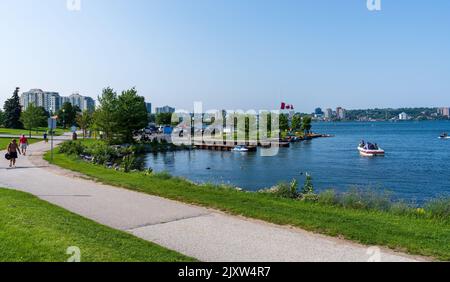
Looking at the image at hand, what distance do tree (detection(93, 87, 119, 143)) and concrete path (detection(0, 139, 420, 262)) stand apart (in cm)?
4886

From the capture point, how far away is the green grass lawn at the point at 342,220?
796cm

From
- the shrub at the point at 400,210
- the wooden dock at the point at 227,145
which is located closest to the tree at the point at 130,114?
the wooden dock at the point at 227,145

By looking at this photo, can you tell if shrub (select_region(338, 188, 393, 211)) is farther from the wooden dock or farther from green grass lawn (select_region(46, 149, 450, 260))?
the wooden dock

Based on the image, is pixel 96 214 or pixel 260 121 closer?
pixel 96 214

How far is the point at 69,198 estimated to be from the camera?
1256 cm

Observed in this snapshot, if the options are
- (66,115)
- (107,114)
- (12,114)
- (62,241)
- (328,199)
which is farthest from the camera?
(66,115)

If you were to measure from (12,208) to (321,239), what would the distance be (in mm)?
7237

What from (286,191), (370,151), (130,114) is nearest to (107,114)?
(130,114)

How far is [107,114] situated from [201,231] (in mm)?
56405

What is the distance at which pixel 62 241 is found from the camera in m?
7.17

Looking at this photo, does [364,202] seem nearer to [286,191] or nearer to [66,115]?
[286,191]

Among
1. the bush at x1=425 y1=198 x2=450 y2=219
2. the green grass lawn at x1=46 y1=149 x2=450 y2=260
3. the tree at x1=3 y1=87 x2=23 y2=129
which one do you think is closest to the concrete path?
the green grass lawn at x1=46 y1=149 x2=450 y2=260

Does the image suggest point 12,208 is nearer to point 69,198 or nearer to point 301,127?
point 69,198
